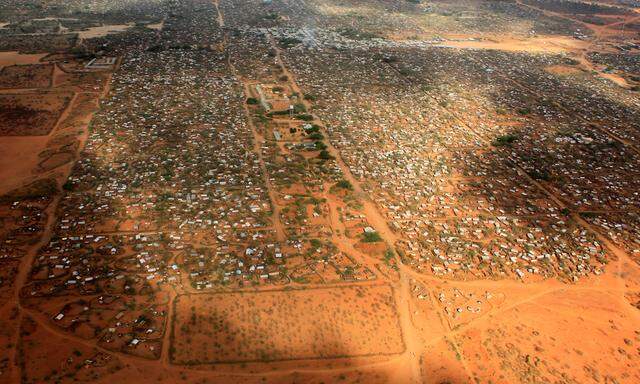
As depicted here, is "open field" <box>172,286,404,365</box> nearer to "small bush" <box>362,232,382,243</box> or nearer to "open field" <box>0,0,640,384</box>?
"open field" <box>0,0,640,384</box>

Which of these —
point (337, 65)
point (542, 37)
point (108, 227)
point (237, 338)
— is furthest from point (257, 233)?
point (542, 37)

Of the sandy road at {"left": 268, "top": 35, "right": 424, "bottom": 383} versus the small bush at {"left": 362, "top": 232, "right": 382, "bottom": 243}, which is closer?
the sandy road at {"left": 268, "top": 35, "right": 424, "bottom": 383}

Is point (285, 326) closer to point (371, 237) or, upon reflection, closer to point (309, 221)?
point (309, 221)

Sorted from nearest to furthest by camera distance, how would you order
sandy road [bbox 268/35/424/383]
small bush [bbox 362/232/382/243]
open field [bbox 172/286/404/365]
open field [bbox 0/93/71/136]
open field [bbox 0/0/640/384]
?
open field [bbox 172/286/404/365], open field [bbox 0/0/640/384], sandy road [bbox 268/35/424/383], small bush [bbox 362/232/382/243], open field [bbox 0/93/71/136]

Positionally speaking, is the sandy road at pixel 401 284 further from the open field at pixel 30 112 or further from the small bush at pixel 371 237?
the open field at pixel 30 112

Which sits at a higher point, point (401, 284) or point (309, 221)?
point (309, 221)

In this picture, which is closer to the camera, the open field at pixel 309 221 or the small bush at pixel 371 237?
the open field at pixel 309 221

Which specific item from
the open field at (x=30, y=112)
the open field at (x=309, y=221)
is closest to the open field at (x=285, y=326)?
the open field at (x=309, y=221)

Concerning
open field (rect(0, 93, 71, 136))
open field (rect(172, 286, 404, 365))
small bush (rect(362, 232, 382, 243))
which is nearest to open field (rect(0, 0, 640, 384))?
open field (rect(172, 286, 404, 365))

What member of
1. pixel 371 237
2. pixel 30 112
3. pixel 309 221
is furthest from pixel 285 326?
pixel 30 112

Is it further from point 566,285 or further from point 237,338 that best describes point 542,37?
point 237,338

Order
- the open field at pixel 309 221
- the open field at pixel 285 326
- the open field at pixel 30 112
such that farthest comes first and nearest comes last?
the open field at pixel 30 112 < the open field at pixel 309 221 < the open field at pixel 285 326

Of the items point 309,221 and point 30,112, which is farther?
point 30,112
